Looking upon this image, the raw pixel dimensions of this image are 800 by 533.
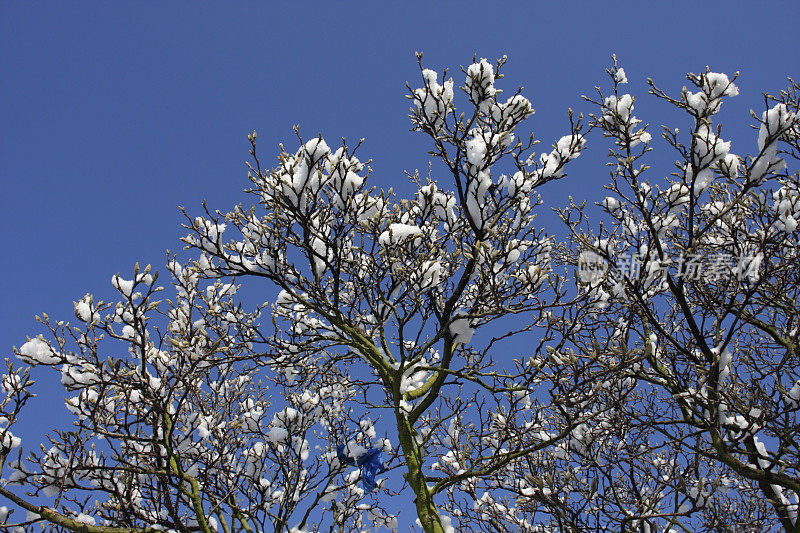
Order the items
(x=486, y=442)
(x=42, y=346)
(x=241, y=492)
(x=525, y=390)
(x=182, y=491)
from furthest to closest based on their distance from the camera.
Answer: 1. (x=241, y=492)
2. (x=486, y=442)
3. (x=525, y=390)
4. (x=182, y=491)
5. (x=42, y=346)

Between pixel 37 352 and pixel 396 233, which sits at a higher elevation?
pixel 396 233

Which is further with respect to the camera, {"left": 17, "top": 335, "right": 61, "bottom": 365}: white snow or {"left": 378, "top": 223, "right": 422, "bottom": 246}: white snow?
{"left": 378, "top": 223, "right": 422, "bottom": 246}: white snow

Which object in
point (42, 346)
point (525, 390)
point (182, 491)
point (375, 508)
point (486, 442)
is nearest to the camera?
point (42, 346)

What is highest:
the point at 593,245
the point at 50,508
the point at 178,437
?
the point at 593,245

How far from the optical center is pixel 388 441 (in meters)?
6.08

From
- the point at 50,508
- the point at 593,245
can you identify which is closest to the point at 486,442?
the point at 593,245

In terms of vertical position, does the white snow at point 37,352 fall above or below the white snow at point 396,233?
below

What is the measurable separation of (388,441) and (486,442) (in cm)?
143

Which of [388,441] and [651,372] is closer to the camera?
[651,372]

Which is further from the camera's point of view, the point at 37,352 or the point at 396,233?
the point at 396,233

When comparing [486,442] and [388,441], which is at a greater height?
[388,441]

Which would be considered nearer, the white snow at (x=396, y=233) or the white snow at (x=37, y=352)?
the white snow at (x=37, y=352)

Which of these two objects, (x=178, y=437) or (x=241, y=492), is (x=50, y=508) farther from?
(x=241, y=492)

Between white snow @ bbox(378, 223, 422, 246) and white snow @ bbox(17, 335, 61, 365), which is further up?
white snow @ bbox(378, 223, 422, 246)
